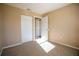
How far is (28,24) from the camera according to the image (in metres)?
2.74

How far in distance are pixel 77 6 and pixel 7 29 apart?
220cm

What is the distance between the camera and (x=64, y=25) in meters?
2.30

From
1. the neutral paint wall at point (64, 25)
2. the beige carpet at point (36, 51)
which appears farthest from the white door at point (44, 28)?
the beige carpet at point (36, 51)

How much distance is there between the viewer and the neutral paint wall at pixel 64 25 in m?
2.13

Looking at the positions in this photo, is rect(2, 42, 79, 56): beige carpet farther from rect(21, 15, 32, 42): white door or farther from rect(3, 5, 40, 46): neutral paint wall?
rect(3, 5, 40, 46): neutral paint wall

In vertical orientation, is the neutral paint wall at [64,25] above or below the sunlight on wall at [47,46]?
above

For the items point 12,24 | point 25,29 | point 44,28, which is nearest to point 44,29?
point 44,28

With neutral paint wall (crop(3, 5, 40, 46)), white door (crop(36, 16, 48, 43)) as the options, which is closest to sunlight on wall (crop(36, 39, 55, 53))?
white door (crop(36, 16, 48, 43))

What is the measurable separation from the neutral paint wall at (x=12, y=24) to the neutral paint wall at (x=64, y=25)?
0.66 metres

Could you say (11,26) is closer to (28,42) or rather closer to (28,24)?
(28,24)

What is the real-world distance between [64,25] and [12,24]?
174 cm

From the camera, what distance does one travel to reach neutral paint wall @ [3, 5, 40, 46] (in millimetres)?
2381

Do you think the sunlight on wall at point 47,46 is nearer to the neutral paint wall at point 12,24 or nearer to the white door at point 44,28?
the white door at point 44,28

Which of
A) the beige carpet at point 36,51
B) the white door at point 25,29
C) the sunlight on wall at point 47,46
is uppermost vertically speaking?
the white door at point 25,29
